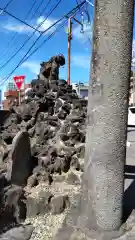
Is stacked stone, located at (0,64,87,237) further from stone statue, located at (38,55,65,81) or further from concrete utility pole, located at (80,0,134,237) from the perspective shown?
concrete utility pole, located at (80,0,134,237)

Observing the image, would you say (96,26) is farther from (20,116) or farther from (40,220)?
(20,116)

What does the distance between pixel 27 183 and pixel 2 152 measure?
1146 mm

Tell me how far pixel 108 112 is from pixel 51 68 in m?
3.93

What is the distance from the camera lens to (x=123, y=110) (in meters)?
3.50

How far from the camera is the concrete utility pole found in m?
3.44

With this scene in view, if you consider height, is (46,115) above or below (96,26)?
below

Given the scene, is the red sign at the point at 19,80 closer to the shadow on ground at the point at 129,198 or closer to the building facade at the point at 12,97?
the building facade at the point at 12,97

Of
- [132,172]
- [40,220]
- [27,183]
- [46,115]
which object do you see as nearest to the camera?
[40,220]

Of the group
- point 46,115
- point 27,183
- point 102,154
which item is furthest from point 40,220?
point 46,115

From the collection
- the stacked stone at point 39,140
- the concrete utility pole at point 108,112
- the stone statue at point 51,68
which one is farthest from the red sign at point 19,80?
the concrete utility pole at point 108,112

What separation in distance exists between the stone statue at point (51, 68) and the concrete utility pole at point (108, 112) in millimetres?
3633

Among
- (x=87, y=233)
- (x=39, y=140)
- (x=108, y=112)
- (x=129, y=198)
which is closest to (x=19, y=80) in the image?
(x=39, y=140)

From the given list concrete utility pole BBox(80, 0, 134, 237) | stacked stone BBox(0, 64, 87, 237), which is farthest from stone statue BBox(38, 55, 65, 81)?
concrete utility pole BBox(80, 0, 134, 237)

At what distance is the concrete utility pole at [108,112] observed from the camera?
135 inches
